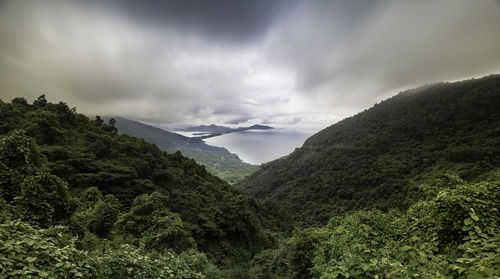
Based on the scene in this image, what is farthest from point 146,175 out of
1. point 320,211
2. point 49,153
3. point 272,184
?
point 272,184

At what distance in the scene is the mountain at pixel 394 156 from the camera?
7594 centimetres

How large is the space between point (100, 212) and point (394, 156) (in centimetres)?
13625

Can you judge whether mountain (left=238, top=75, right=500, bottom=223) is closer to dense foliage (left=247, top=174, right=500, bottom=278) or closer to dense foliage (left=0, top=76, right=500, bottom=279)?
dense foliage (left=0, top=76, right=500, bottom=279)

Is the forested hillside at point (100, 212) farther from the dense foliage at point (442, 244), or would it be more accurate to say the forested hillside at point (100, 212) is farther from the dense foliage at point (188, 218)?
the dense foliage at point (442, 244)

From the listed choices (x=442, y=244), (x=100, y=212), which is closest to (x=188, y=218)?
(x=100, y=212)

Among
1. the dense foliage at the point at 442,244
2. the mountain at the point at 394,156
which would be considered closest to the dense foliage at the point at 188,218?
the dense foliage at the point at 442,244

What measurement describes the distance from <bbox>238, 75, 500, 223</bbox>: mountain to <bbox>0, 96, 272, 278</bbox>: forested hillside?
40940mm

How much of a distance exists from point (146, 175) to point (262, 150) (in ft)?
491

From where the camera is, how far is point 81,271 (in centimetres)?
387

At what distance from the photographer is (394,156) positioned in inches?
4242

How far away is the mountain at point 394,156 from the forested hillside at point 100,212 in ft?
134

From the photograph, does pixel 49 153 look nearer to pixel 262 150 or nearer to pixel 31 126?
pixel 31 126

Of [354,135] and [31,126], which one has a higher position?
[354,135]

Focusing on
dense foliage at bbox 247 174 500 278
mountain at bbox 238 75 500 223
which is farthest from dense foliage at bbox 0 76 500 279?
mountain at bbox 238 75 500 223
